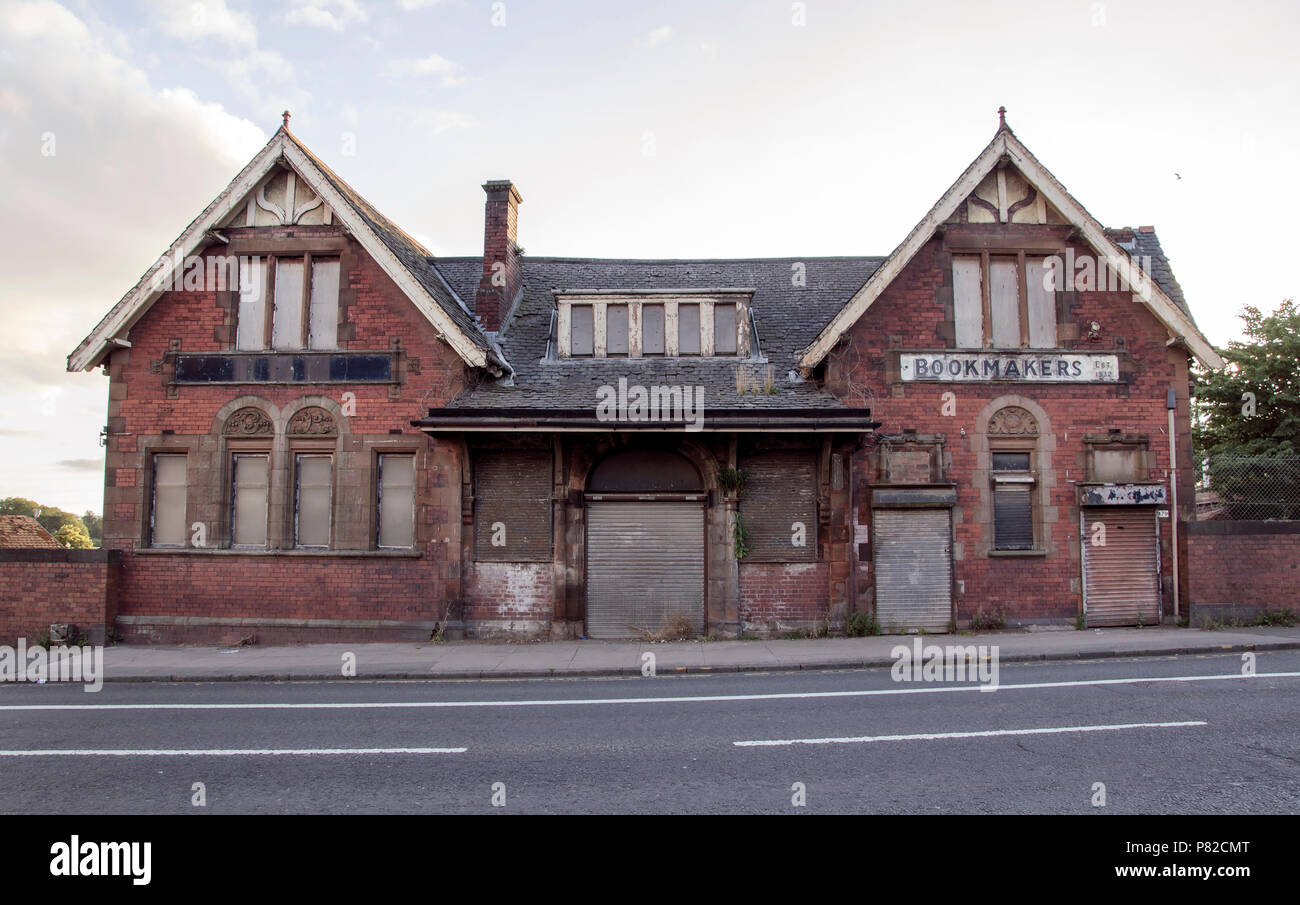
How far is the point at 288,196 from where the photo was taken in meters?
17.1

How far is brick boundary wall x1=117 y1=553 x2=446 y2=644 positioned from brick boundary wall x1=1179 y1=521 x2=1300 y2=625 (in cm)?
1420

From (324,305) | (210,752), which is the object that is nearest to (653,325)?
(324,305)

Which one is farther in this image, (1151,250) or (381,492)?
(1151,250)

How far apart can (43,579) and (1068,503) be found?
19.3 metres

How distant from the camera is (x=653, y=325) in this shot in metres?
18.2

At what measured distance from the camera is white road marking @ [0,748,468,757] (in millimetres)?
7715

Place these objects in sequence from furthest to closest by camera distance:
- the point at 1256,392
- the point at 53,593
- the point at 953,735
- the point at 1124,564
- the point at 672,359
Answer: the point at 1256,392
the point at 672,359
the point at 1124,564
the point at 53,593
the point at 953,735

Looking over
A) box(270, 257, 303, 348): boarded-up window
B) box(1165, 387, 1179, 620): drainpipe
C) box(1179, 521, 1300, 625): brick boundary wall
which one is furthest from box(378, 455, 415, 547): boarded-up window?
box(1179, 521, 1300, 625): brick boundary wall

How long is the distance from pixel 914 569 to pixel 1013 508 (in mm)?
2333

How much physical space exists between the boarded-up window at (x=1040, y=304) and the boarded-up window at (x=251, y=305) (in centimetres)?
1505

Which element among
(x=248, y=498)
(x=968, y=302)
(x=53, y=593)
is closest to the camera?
(x=53, y=593)

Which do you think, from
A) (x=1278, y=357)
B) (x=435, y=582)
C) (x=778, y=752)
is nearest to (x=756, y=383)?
(x=435, y=582)

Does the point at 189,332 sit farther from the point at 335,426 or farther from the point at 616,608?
the point at 616,608

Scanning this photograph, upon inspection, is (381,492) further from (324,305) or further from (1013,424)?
(1013,424)
